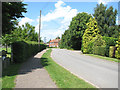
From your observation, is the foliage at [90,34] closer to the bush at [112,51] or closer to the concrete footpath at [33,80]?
the bush at [112,51]

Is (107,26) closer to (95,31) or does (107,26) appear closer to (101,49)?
(95,31)

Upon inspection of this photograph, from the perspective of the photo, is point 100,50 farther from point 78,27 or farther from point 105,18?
point 105,18

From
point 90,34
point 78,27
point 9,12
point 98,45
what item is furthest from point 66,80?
point 78,27

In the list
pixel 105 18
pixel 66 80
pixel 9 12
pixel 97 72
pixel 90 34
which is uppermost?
pixel 105 18

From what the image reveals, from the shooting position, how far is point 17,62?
10633 millimetres

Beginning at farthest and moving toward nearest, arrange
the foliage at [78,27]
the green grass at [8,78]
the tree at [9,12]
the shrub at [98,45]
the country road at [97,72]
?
1. the foliage at [78,27]
2. the shrub at [98,45]
3. the tree at [9,12]
4. the country road at [97,72]
5. the green grass at [8,78]

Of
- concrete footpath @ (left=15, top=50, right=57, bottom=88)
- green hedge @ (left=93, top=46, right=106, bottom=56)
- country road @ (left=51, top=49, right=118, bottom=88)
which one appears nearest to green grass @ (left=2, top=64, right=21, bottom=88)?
concrete footpath @ (left=15, top=50, right=57, bottom=88)

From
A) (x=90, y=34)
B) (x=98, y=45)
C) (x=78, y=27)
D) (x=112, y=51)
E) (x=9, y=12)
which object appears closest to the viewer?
(x=9, y=12)

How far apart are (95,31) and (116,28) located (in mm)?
20371

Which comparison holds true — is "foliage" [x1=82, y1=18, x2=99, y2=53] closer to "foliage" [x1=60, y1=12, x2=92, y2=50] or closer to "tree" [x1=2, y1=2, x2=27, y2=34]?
"foliage" [x1=60, y1=12, x2=92, y2=50]

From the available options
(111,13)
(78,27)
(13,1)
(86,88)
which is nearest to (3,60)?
(13,1)

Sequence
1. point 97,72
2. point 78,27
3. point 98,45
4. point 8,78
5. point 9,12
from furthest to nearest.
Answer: point 78,27 < point 98,45 < point 9,12 < point 97,72 < point 8,78

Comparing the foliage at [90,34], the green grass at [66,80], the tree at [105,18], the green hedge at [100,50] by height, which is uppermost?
the tree at [105,18]

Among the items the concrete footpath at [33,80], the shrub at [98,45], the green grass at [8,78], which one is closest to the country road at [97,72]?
the concrete footpath at [33,80]
